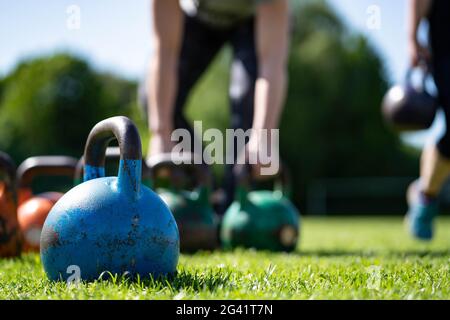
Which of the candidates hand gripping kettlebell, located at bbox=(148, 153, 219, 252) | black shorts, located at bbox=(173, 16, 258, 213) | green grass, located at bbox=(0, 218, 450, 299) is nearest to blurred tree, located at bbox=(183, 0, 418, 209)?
black shorts, located at bbox=(173, 16, 258, 213)

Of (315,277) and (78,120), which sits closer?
(315,277)

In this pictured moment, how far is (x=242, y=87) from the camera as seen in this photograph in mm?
4332

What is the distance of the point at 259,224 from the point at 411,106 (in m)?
1.82

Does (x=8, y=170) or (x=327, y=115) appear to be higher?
(x=8, y=170)

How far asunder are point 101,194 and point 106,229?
4.7 inches

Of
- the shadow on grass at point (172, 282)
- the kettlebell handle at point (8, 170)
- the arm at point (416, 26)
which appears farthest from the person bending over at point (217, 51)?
the shadow on grass at point (172, 282)

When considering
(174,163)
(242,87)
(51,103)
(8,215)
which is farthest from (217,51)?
(51,103)

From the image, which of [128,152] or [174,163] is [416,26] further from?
[128,152]

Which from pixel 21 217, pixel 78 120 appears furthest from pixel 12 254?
pixel 78 120

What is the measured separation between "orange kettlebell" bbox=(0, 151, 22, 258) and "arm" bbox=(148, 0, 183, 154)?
0.95 meters

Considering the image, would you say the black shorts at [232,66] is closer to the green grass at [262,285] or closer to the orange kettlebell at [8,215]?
the orange kettlebell at [8,215]

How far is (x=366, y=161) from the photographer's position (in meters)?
23.6

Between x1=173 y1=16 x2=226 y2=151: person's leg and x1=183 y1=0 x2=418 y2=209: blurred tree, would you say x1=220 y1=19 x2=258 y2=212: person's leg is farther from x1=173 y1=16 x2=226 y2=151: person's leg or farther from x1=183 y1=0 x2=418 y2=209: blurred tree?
x1=183 y1=0 x2=418 y2=209: blurred tree
